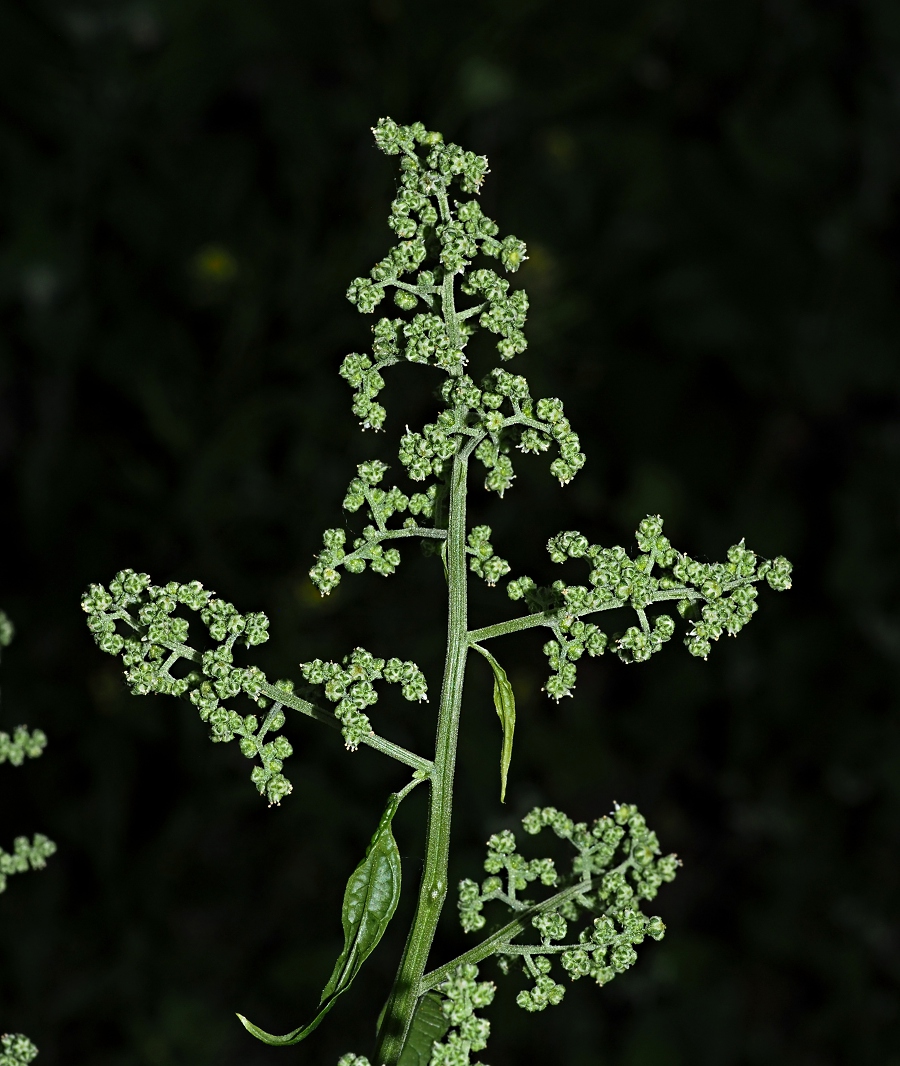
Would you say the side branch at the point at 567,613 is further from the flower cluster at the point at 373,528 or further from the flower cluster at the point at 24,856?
the flower cluster at the point at 24,856

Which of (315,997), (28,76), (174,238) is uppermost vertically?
(28,76)

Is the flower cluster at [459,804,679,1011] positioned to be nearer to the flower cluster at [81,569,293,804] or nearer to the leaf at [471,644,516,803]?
the leaf at [471,644,516,803]

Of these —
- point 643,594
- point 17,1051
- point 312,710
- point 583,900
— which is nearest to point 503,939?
point 583,900

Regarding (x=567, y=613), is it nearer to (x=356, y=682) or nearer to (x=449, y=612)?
(x=449, y=612)

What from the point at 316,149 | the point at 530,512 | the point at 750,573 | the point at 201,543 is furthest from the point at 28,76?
the point at 750,573

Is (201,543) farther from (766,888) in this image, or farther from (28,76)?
(766,888)

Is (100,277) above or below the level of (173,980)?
above
